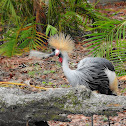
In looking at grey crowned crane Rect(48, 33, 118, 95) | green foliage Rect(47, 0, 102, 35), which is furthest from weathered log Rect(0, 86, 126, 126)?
green foliage Rect(47, 0, 102, 35)

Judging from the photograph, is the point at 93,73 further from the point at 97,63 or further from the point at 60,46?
the point at 60,46

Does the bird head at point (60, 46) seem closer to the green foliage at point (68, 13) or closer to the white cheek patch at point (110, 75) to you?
the white cheek patch at point (110, 75)

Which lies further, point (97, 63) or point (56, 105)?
point (97, 63)

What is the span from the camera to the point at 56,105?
1.18m

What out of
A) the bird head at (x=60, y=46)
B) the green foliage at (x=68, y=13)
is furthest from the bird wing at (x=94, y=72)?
the green foliage at (x=68, y=13)

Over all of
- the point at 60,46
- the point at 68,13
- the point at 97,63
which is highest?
the point at 68,13

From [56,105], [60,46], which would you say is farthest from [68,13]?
[56,105]

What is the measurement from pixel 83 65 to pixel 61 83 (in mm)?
1038

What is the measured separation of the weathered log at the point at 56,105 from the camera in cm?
113

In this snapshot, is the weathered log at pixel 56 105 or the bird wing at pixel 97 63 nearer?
the weathered log at pixel 56 105

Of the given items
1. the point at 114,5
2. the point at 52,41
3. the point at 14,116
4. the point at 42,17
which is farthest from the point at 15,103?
the point at 114,5

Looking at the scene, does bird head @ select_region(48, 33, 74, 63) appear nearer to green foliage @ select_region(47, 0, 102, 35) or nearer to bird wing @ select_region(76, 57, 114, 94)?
bird wing @ select_region(76, 57, 114, 94)

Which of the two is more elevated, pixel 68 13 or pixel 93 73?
pixel 68 13

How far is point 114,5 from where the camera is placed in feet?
31.1
